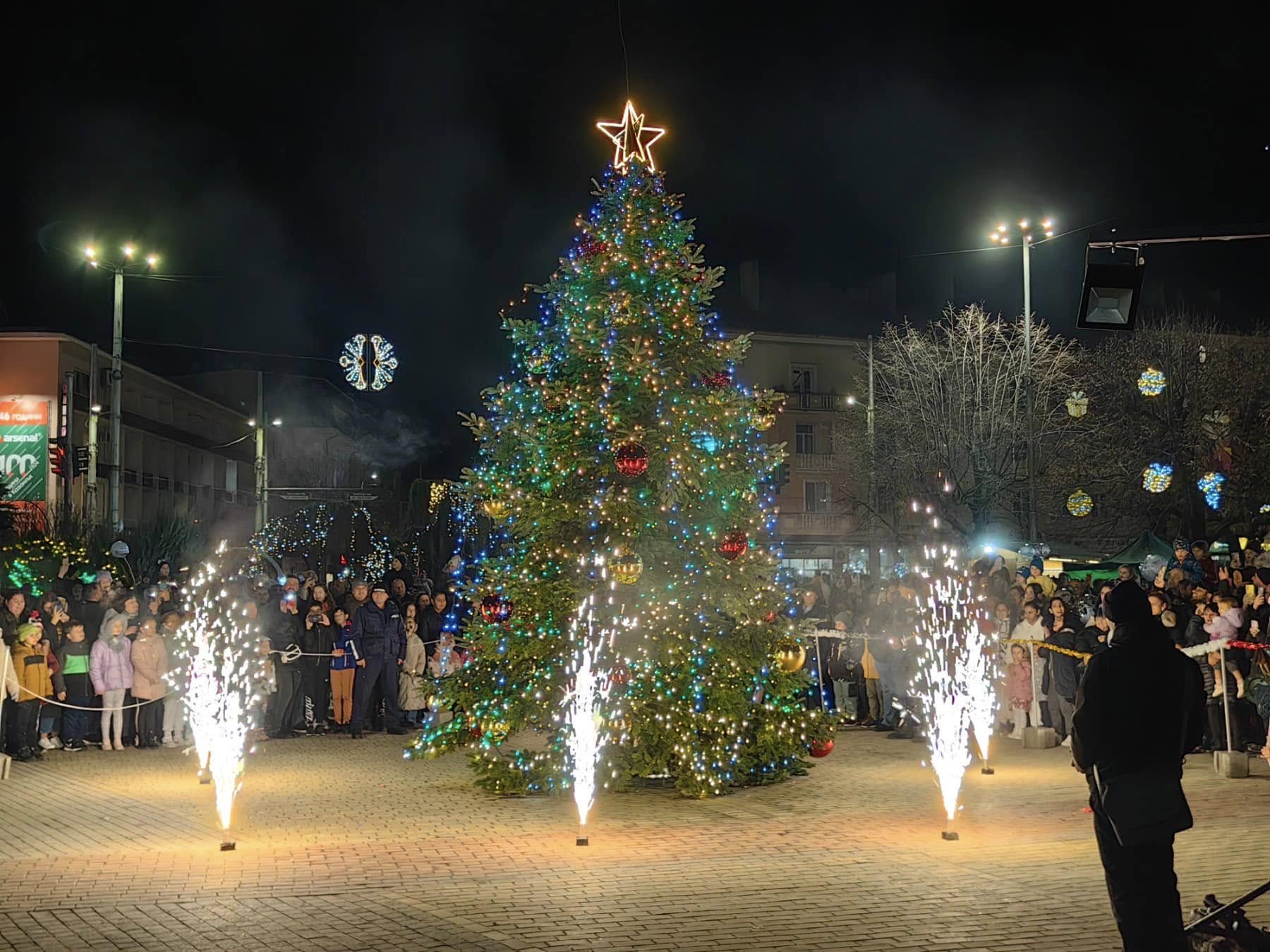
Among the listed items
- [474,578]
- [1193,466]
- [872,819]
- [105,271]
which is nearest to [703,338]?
[474,578]

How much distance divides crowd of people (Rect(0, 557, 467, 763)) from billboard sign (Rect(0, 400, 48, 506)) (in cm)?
2564

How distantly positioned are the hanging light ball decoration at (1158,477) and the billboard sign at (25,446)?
33767mm

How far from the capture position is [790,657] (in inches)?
552

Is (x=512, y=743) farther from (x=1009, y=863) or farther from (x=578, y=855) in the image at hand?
(x=1009, y=863)

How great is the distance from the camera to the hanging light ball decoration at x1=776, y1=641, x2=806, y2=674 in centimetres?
1391

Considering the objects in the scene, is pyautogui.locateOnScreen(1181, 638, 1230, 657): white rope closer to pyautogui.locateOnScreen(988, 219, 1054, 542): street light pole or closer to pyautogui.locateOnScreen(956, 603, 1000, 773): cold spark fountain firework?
pyautogui.locateOnScreen(956, 603, 1000, 773): cold spark fountain firework

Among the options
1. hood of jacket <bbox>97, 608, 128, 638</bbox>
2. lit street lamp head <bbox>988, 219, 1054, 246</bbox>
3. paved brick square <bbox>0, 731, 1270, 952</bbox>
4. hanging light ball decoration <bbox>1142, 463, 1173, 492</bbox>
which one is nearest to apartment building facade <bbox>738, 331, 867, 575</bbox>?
hanging light ball decoration <bbox>1142, 463, 1173, 492</bbox>

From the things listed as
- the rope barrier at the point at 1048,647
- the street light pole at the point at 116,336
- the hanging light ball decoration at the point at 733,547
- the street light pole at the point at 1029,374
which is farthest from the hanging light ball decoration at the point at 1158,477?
the street light pole at the point at 116,336

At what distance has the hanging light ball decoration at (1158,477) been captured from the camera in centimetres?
3697

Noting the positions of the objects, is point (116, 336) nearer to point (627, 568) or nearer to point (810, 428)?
point (627, 568)

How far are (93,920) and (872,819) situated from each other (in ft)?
21.5

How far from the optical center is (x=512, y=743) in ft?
56.4

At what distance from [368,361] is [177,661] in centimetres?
869

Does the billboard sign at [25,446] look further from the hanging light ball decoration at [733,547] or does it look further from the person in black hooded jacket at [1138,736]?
the person in black hooded jacket at [1138,736]
